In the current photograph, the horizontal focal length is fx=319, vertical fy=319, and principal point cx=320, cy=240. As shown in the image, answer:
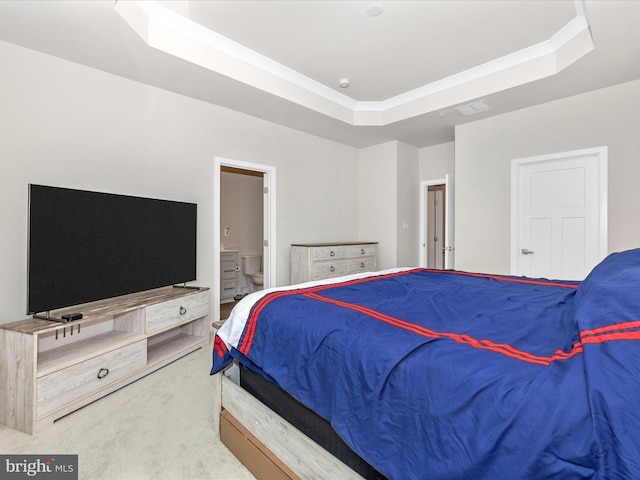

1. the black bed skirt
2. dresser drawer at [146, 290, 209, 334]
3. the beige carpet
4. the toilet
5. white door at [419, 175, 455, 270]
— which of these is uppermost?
white door at [419, 175, 455, 270]

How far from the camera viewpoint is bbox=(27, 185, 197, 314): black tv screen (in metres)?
2.06

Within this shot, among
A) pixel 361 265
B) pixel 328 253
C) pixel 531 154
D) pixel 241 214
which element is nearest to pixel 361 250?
pixel 361 265

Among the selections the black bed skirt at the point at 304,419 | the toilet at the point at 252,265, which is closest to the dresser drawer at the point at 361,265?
the toilet at the point at 252,265

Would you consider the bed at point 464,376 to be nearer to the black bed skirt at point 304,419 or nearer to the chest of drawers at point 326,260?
the black bed skirt at point 304,419

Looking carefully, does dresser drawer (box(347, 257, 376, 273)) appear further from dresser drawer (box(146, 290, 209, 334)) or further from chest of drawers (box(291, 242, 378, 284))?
dresser drawer (box(146, 290, 209, 334))

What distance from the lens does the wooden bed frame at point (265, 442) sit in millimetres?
1198

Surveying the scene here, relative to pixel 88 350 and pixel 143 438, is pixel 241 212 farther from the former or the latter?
pixel 143 438

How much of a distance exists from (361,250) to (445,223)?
54.0 inches

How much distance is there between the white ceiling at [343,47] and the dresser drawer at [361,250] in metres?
1.87

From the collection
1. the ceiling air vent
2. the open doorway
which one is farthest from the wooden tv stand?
the open doorway

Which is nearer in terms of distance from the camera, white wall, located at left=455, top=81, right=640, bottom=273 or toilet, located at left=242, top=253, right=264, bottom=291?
white wall, located at left=455, top=81, right=640, bottom=273

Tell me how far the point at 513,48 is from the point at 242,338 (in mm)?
3452

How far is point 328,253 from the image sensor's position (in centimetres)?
438

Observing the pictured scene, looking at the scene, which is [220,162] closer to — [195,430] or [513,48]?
[195,430]
